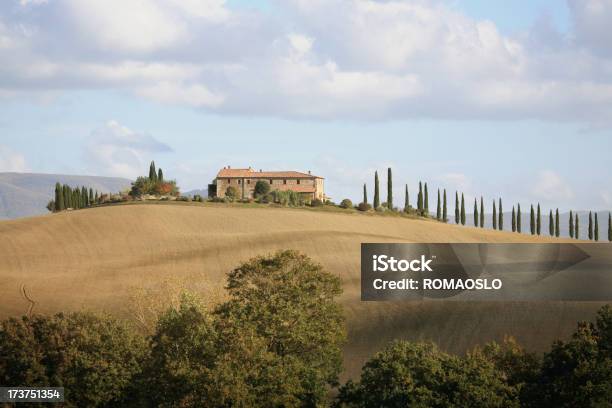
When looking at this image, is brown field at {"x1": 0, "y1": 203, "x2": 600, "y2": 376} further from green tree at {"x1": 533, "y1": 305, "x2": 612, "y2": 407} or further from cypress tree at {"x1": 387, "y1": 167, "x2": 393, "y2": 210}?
cypress tree at {"x1": 387, "y1": 167, "x2": 393, "y2": 210}

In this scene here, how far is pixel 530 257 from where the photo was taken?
78688mm

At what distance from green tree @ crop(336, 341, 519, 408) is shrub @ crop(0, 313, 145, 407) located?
12.9m

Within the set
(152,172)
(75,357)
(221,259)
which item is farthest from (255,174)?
(75,357)

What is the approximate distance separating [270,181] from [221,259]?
65.9 m

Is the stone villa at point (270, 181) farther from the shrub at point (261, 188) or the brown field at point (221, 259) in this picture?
the brown field at point (221, 259)

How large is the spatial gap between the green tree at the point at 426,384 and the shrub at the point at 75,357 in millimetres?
12921

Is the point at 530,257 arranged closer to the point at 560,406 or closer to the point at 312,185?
the point at 560,406

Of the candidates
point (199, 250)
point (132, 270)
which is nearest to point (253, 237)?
point (199, 250)

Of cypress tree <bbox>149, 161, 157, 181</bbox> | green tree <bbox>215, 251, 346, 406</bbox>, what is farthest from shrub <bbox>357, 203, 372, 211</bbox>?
green tree <bbox>215, 251, 346, 406</bbox>

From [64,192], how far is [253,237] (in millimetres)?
53061

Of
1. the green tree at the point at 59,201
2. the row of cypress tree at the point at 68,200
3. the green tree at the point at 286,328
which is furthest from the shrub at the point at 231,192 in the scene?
the green tree at the point at 286,328

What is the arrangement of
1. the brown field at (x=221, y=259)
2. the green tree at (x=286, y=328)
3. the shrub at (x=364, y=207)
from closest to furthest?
the green tree at (x=286, y=328)
the brown field at (x=221, y=259)
the shrub at (x=364, y=207)

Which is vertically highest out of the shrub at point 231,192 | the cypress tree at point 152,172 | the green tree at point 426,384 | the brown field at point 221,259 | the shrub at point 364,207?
the cypress tree at point 152,172

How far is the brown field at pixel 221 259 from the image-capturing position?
73.2 m
